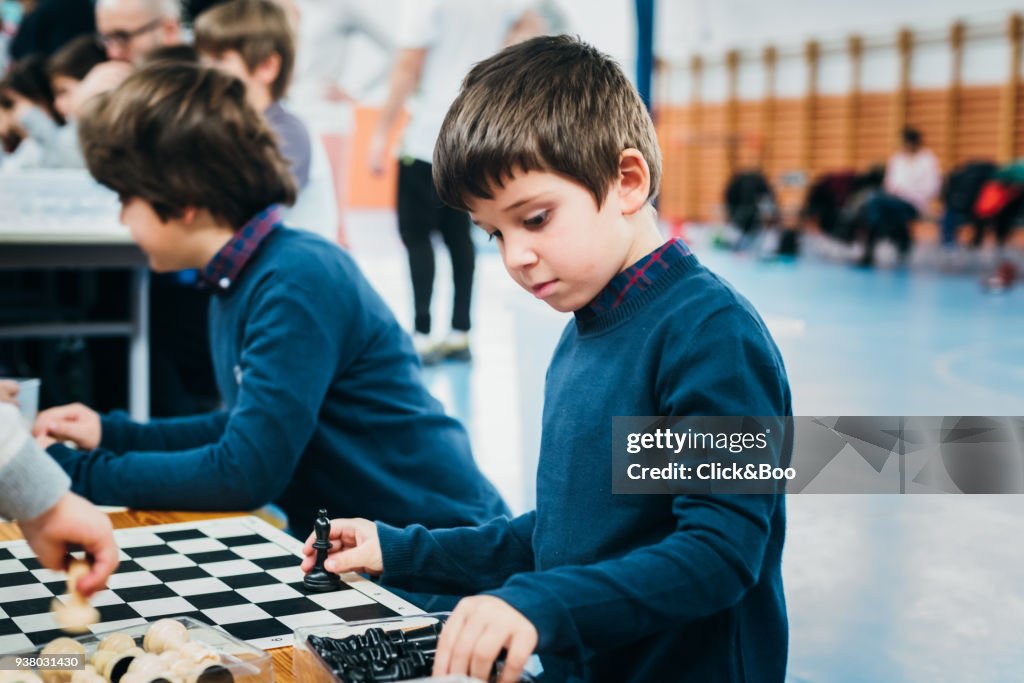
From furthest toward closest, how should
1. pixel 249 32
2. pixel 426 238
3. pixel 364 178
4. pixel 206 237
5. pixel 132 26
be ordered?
pixel 364 178 < pixel 426 238 < pixel 132 26 < pixel 249 32 < pixel 206 237

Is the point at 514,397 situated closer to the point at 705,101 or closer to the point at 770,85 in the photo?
the point at 770,85

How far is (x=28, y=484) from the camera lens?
79 centimetres

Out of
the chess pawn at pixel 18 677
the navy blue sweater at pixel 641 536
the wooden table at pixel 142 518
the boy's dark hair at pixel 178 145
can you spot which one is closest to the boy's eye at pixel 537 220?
the navy blue sweater at pixel 641 536

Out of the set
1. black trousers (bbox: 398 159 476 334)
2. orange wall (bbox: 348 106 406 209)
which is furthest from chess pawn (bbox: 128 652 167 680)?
orange wall (bbox: 348 106 406 209)

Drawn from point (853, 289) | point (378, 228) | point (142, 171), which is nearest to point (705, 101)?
point (378, 228)

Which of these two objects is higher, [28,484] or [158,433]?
[28,484]

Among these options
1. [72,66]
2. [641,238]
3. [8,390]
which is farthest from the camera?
[72,66]

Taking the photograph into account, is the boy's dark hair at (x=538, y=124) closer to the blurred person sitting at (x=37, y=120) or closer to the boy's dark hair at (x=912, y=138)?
the blurred person sitting at (x=37, y=120)

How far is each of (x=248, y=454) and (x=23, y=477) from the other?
59 centimetres

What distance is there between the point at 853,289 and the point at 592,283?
787 cm

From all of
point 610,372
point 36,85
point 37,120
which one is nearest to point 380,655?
point 610,372

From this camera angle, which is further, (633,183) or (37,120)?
(37,120)

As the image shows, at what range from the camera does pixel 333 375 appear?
151 cm

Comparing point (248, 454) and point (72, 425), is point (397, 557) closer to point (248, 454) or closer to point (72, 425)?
point (248, 454)
